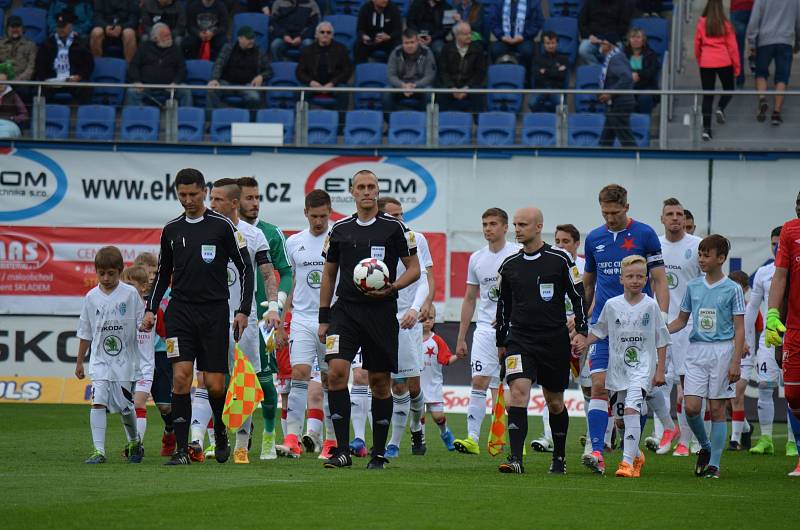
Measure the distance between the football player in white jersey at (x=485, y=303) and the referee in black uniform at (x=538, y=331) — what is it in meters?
2.84

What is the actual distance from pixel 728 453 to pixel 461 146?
8127 mm

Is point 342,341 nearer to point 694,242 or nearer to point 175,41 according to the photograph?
point 694,242

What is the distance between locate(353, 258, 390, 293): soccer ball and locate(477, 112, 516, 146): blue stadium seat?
37.5 feet

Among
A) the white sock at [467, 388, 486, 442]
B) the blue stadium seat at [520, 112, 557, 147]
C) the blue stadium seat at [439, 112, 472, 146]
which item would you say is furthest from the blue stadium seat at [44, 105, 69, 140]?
the white sock at [467, 388, 486, 442]

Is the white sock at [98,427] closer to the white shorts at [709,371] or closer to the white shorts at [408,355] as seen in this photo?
the white shorts at [408,355]

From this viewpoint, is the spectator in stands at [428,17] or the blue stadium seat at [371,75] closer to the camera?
the blue stadium seat at [371,75]

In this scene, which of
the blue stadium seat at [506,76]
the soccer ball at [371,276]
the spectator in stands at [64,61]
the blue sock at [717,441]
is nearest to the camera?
the soccer ball at [371,276]

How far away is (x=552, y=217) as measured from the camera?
68.0ft

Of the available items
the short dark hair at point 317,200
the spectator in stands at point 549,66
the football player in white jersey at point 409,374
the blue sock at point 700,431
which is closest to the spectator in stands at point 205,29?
the spectator in stands at point 549,66

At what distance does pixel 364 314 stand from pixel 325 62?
1285cm

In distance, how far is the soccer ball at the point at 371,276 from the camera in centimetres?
954

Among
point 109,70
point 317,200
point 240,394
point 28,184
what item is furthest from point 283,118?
point 240,394

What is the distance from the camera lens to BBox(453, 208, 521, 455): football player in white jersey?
13031 millimetres

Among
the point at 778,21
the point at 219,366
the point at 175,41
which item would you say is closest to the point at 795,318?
the point at 219,366
